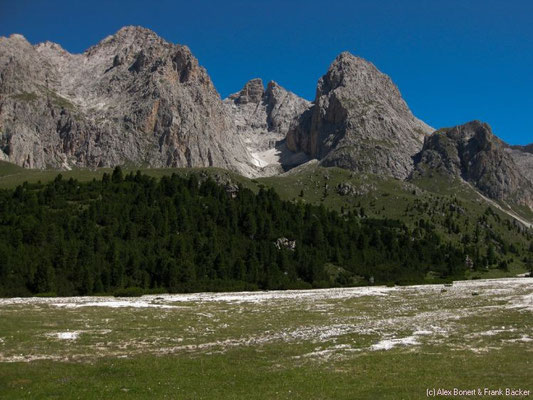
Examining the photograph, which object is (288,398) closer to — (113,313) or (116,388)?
(116,388)

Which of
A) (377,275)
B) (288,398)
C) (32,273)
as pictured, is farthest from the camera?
(377,275)

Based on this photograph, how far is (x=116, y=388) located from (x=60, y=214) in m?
147

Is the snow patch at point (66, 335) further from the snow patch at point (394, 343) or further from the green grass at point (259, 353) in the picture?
the snow patch at point (394, 343)

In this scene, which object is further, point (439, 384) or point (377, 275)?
point (377, 275)

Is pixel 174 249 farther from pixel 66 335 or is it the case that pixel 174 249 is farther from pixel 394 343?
pixel 394 343

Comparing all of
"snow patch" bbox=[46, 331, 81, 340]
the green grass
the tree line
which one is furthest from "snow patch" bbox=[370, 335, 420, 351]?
the tree line

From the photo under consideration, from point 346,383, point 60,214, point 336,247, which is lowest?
point 346,383

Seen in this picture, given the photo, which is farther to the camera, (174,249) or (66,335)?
(174,249)

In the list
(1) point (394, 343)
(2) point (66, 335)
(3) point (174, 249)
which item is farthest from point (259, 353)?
(3) point (174, 249)

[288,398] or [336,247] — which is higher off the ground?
[336,247]

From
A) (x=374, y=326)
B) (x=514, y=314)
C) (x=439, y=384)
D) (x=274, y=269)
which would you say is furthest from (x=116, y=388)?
(x=274, y=269)

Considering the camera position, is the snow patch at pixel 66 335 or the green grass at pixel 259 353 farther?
the snow patch at pixel 66 335

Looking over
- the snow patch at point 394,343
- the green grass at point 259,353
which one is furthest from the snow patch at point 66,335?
the snow patch at point 394,343

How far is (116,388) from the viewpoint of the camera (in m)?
25.8
